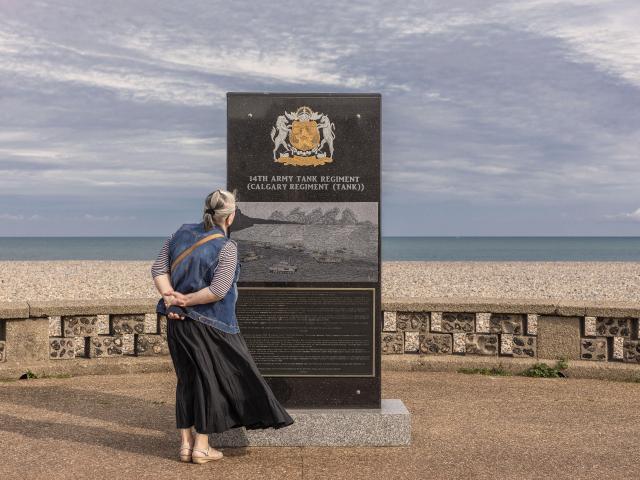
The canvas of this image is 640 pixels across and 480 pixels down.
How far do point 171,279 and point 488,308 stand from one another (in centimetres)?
453

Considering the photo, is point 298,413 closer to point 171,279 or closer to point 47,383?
point 171,279

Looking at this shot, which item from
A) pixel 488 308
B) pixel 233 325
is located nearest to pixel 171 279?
pixel 233 325

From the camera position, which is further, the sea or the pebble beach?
the sea

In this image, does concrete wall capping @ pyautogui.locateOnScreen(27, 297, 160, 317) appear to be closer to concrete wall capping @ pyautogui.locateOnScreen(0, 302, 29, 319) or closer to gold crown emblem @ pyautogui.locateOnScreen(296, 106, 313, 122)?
concrete wall capping @ pyautogui.locateOnScreen(0, 302, 29, 319)

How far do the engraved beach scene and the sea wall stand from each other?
2721mm

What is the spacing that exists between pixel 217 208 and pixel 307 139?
114 cm

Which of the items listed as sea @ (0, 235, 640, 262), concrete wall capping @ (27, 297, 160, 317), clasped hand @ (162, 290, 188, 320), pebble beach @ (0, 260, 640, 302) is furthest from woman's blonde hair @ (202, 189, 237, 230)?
sea @ (0, 235, 640, 262)

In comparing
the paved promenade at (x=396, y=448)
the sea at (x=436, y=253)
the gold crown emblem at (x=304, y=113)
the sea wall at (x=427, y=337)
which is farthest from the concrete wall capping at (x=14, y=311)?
the sea at (x=436, y=253)

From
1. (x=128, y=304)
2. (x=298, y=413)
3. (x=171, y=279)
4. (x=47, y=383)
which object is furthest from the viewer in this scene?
(x=128, y=304)

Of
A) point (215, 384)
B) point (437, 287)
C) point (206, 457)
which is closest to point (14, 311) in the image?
point (206, 457)

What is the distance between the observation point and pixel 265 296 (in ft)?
20.0

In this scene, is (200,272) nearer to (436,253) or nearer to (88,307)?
(88,307)

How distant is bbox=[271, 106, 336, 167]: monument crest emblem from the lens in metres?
6.10

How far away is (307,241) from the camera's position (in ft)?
20.1
